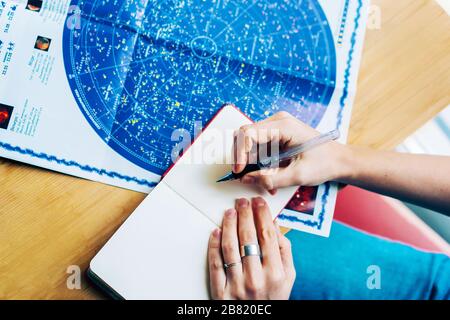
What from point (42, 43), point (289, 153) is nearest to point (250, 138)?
point (289, 153)

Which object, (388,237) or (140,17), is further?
(388,237)

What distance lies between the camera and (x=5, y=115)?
61cm

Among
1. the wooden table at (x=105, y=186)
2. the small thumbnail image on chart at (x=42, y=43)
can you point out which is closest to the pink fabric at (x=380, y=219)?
the wooden table at (x=105, y=186)

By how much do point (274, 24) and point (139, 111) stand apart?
0.95ft

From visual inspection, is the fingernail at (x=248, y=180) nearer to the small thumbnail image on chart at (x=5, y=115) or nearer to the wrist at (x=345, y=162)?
the wrist at (x=345, y=162)

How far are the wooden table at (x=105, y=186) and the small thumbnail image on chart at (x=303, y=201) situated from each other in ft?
0.41

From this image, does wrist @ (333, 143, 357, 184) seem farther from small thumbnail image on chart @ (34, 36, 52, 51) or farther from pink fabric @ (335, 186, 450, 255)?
small thumbnail image on chart @ (34, 36, 52, 51)

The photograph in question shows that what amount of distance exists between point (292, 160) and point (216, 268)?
202 millimetres

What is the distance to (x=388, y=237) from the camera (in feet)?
2.86

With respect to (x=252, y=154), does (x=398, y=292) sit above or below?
below

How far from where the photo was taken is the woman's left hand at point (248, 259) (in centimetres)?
56

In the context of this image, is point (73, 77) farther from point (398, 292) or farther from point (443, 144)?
point (443, 144)
